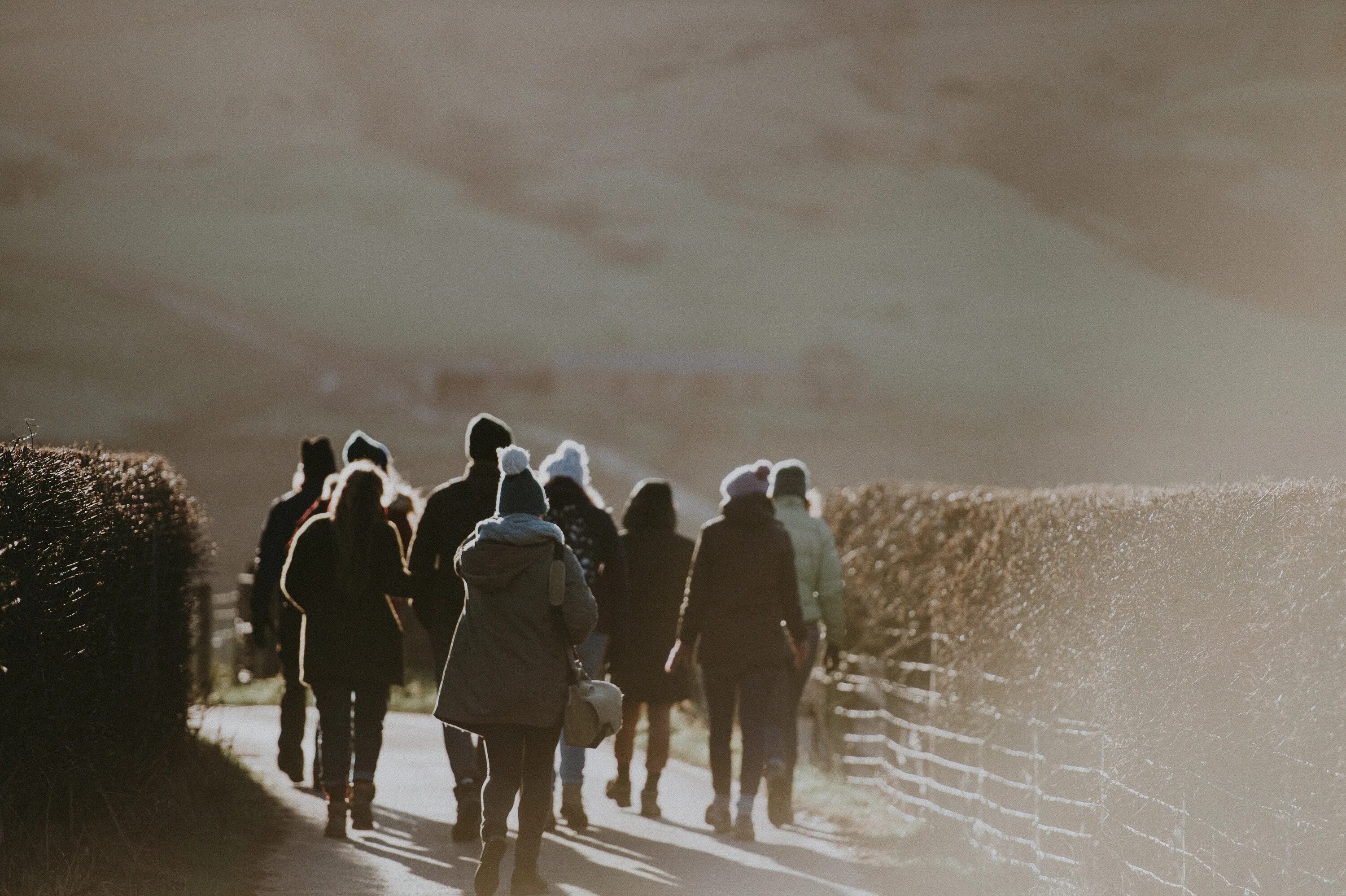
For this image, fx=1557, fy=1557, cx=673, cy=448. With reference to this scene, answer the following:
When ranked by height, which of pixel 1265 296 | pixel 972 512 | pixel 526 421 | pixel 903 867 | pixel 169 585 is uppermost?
pixel 1265 296

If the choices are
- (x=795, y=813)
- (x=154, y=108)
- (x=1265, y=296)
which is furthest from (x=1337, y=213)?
(x=795, y=813)

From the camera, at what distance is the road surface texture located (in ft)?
23.7

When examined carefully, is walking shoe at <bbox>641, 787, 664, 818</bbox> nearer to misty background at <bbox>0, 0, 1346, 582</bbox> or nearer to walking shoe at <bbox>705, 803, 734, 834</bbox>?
walking shoe at <bbox>705, 803, 734, 834</bbox>

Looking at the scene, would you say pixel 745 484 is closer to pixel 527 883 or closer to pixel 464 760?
pixel 464 760

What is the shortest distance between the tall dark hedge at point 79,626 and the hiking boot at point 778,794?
3367 mm

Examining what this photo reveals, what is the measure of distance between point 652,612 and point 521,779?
2.71 metres

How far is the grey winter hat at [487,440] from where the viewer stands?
8.34 m

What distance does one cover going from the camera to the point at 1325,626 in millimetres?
4848

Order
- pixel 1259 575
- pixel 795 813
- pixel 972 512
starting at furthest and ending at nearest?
pixel 795 813 → pixel 972 512 → pixel 1259 575

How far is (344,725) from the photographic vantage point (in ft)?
27.1

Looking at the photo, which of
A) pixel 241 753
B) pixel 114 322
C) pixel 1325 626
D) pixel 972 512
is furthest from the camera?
pixel 114 322

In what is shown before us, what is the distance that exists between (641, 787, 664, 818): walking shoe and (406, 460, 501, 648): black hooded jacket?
1.86m

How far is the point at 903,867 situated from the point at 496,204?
54981 millimetres

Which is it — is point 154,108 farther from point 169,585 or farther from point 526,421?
point 169,585
